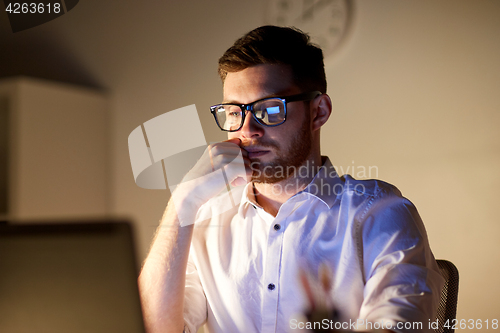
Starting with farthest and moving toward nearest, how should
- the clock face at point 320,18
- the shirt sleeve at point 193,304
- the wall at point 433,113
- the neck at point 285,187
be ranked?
the clock face at point 320,18 → the wall at point 433,113 → the neck at point 285,187 → the shirt sleeve at point 193,304

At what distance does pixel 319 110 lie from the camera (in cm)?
129

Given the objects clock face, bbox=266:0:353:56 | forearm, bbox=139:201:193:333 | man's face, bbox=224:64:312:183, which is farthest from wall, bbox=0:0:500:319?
forearm, bbox=139:201:193:333

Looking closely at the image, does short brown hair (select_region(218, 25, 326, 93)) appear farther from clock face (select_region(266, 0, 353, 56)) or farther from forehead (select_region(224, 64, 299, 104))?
clock face (select_region(266, 0, 353, 56))

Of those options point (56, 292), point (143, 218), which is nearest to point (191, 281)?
point (56, 292)

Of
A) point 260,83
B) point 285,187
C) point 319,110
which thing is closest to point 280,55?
point 260,83

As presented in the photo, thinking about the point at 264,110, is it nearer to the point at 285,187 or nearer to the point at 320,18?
the point at 285,187

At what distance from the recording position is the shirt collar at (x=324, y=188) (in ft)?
3.81

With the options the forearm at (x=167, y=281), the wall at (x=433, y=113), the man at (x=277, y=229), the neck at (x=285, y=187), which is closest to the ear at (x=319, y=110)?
the man at (x=277, y=229)

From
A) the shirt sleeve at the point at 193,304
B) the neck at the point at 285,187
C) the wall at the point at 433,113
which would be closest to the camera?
the shirt sleeve at the point at 193,304

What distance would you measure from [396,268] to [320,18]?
1556 mm

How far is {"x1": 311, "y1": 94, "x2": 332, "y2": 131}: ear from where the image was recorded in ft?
4.17

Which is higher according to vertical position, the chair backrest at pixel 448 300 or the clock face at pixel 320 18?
the clock face at pixel 320 18

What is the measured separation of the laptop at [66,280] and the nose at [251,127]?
2.38 ft

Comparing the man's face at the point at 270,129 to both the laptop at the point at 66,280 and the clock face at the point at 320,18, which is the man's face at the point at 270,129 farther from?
the clock face at the point at 320,18
